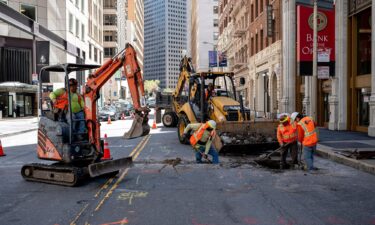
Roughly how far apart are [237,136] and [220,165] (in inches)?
98.2

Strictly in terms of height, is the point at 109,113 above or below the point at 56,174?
above

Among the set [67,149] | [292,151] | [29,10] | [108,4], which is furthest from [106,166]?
[108,4]

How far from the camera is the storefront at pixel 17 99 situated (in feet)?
138

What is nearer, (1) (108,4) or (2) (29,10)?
(2) (29,10)

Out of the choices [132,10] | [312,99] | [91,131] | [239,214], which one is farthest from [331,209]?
[132,10]

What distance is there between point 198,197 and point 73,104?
365cm

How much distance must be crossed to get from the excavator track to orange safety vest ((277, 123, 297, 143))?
17.6 ft

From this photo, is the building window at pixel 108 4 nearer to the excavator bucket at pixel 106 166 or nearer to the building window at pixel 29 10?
the building window at pixel 29 10

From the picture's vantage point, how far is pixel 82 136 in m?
9.52

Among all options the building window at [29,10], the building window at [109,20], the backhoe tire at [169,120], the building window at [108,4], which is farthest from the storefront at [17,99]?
the building window at [108,4]

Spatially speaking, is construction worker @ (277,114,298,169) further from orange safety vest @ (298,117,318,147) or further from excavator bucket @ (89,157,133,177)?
excavator bucket @ (89,157,133,177)

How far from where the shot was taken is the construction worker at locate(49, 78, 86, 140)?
9258 millimetres

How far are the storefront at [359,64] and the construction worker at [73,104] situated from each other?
1562cm

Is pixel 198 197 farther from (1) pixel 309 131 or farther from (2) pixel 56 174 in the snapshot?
(1) pixel 309 131
